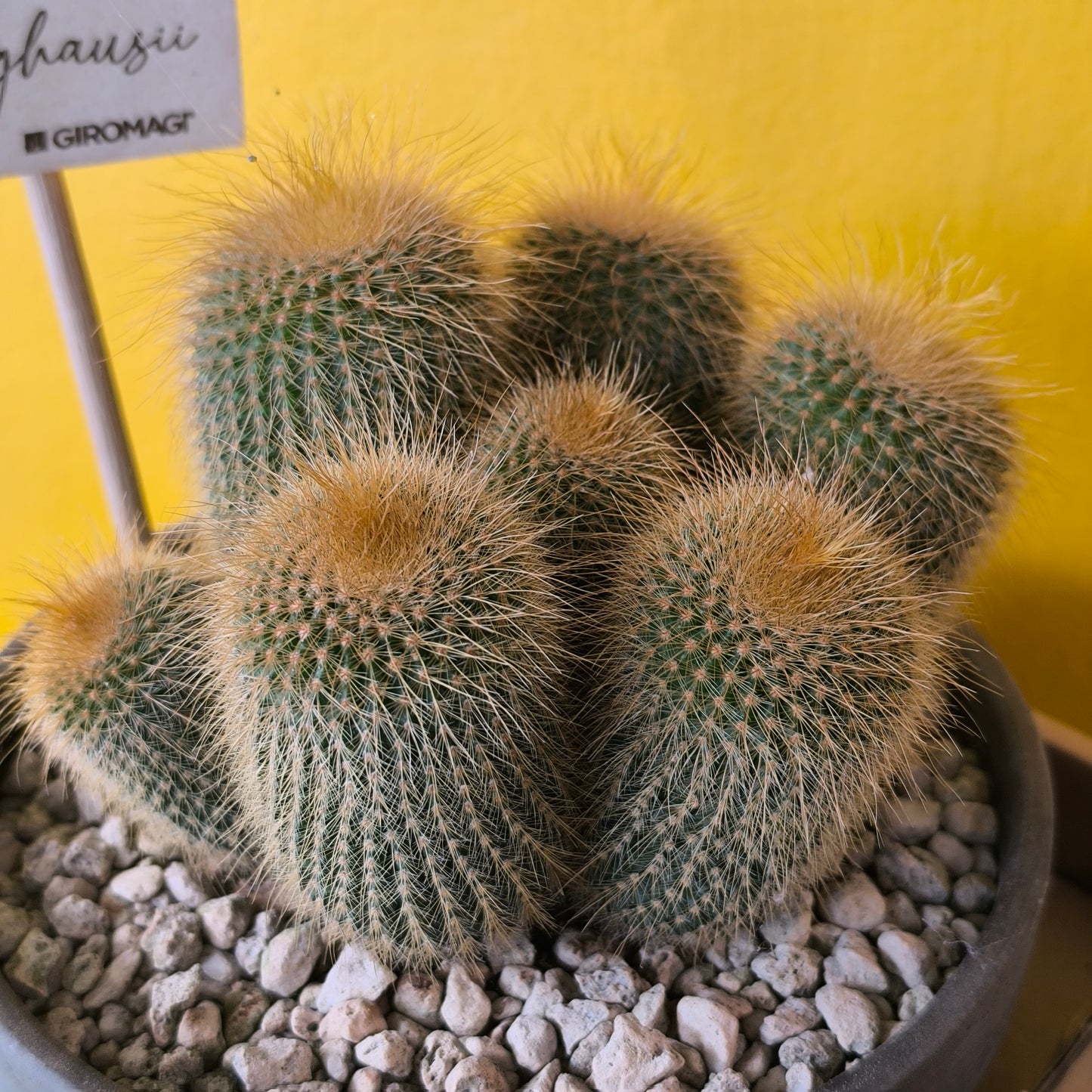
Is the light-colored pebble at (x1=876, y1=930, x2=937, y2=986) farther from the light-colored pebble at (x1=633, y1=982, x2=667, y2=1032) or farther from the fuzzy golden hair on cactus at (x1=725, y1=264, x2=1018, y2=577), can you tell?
the fuzzy golden hair on cactus at (x1=725, y1=264, x2=1018, y2=577)

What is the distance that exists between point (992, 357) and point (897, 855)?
0.47 metres

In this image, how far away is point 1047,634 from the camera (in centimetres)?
147

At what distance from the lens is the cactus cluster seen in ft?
2.46

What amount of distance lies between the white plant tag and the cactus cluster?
0.28ft

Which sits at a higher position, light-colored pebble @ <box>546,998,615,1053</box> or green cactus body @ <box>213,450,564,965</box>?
green cactus body @ <box>213,450,564,965</box>

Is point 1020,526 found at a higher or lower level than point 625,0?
lower

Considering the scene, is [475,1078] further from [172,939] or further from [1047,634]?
[1047,634]

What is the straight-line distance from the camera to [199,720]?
36.8 inches

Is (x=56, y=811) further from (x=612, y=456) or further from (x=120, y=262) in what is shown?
(x=120, y=262)

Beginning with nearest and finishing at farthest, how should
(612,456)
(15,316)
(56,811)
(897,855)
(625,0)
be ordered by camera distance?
1. (612,456)
2. (897,855)
3. (56,811)
4. (625,0)
5. (15,316)

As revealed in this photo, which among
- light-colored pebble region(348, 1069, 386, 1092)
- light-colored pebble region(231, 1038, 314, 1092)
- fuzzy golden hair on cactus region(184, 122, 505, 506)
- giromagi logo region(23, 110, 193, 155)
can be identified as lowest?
light-colored pebble region(231, 1038, 314, 1092)

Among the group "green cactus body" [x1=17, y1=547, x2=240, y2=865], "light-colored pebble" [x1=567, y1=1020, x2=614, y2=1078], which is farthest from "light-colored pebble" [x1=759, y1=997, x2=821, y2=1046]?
"green cactus body" [x1=17, y1=547, x2=240, y2=865]

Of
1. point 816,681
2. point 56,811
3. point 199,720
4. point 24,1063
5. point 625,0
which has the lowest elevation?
point 56,811

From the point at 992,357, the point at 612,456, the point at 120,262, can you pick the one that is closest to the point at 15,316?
the point at 120,262
